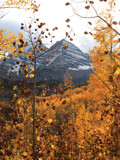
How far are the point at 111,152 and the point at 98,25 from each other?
693 cm

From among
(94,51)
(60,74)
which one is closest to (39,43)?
(94,51)

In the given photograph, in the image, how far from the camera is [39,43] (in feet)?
8.87


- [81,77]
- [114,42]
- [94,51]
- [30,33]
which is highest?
[81,77]

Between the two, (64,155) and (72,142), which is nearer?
(64,155)

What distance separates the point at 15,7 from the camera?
3.30 meters

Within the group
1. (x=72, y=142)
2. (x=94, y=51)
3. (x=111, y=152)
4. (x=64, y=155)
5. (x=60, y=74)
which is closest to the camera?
(x=111, y=152)

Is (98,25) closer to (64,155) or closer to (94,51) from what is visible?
(94,51)

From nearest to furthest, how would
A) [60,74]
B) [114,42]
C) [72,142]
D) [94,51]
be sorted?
1. [72,142]
2. [114,42]
3. [94,51]
4. [60,74]

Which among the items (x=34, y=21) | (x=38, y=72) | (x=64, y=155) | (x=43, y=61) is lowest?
(x=64, y=155)

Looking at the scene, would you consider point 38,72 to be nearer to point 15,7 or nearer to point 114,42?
point 15,7

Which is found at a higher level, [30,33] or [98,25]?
[98,25]

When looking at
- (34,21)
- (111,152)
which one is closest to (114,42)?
(111,152)

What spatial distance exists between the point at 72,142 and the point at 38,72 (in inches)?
235

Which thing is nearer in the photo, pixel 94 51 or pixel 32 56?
pixel 32 56
